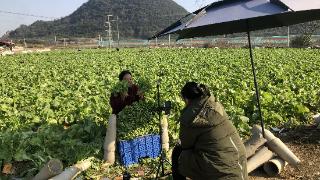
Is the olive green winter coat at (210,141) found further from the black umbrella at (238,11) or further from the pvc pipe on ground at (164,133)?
the pvc pipe on ground at (164,133)

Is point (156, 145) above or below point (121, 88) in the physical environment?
below

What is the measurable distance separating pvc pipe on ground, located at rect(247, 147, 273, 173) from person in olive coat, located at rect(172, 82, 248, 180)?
4.99ft

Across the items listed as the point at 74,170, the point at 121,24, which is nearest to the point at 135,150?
the point at 74,170

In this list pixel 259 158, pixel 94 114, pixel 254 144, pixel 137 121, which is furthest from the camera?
pixel 94 114

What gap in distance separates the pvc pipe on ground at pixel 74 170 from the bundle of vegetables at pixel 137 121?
0.74 metres

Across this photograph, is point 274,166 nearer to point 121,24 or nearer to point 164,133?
point 164,133

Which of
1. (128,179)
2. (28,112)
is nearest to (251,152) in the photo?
(128,179)

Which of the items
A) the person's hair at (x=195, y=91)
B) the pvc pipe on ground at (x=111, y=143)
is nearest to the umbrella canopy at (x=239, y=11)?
the person's hair at (x=195, y=91)

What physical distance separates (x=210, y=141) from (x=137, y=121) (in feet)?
10.0

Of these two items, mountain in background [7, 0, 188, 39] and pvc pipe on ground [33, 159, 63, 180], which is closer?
pvc pipe on ground [33, 159, 63, 180]

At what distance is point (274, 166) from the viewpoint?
666 centimetres

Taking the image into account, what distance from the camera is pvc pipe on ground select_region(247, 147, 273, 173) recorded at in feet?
21.5

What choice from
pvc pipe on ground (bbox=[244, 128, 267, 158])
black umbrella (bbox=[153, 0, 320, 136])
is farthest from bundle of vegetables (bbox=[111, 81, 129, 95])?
pvc pipe on ground (bbox=[244, 128, 267, 158])

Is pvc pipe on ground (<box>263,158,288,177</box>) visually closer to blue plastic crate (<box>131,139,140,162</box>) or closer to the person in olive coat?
the person in olive coat
